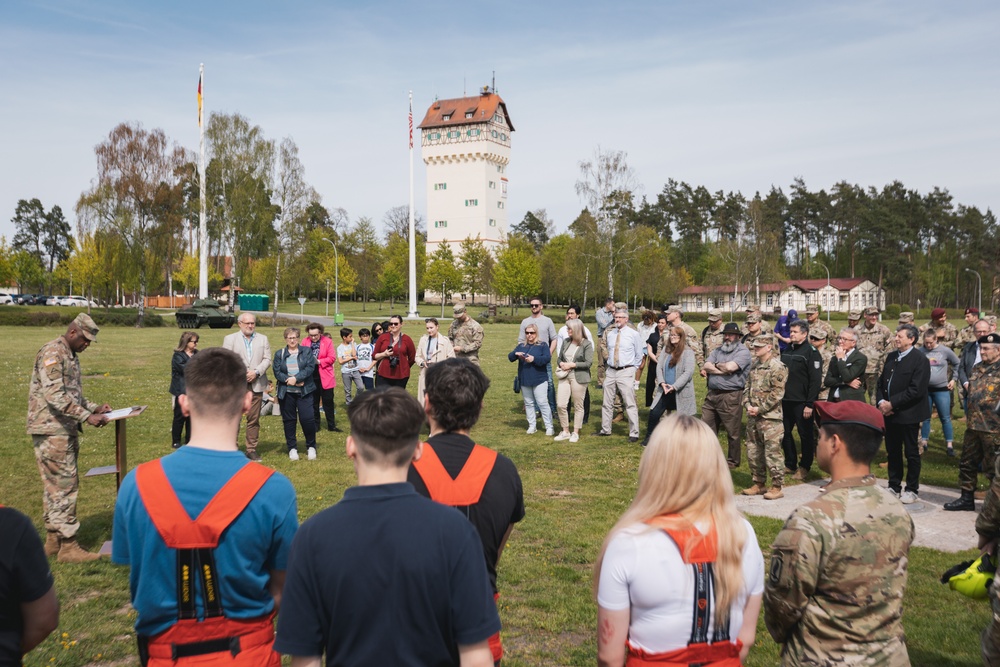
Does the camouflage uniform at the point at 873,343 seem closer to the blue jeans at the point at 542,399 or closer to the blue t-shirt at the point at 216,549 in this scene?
the blue jeans at the point at 542,399

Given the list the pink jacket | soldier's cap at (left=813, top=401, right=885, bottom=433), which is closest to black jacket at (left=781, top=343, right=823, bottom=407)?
soldier's cap at (left=813, top=401, right=885, bottom=433)

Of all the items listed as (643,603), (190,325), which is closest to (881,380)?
(643,603)

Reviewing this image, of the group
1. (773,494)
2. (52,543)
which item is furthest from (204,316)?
(773,494)

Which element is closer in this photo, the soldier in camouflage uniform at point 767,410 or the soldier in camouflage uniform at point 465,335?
the soldier in camouflage uniform at point 767,410

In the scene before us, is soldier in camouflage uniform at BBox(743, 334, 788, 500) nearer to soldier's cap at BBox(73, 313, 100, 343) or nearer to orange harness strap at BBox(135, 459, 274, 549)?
soldier's cap at BBox(73, 313, 100, 343)

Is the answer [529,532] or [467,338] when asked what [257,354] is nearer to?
[467,338]

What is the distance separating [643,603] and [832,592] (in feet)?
2.80

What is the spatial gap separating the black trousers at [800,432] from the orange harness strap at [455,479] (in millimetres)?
7372

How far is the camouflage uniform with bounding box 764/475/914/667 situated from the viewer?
9.29ft

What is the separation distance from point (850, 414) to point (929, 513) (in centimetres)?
624

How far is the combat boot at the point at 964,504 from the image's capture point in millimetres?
8125

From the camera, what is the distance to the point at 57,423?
634 cm

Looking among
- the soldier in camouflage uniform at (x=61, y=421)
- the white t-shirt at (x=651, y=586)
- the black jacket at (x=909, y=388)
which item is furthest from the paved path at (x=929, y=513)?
the soldier in camouflage uniform at (x=61, y=421)

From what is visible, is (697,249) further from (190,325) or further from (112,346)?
(112,346)
